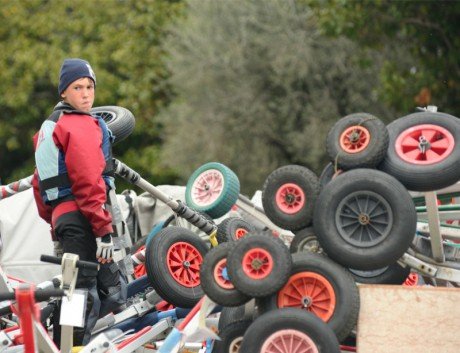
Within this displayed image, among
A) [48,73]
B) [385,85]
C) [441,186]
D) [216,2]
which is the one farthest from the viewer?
[48,73]

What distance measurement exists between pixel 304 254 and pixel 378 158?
0.65 meters

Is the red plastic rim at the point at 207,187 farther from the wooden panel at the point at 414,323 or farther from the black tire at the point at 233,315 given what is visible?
the wooden panel at the point at 414,323

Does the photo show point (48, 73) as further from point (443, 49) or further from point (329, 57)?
point (443, 49)

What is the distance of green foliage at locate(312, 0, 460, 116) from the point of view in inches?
922

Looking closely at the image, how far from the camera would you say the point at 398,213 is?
19.9 ft

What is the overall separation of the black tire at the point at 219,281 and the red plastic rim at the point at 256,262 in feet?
0.42

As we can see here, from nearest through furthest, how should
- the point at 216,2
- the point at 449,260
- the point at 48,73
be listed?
the point at 449,260, the point at 216,2, the point at 48,73

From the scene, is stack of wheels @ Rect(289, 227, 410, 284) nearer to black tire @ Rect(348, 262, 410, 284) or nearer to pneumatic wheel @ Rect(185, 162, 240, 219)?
black tire @ Rect(348, 262, 410, 284)

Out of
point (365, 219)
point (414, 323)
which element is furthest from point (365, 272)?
point (414, 323)

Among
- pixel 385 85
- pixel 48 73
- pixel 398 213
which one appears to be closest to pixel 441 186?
pixel 398 213

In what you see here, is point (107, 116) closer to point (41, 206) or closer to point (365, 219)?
point (41, 206)

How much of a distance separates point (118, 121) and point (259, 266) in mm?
2189

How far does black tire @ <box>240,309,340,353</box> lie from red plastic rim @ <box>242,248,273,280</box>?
20 centimetres

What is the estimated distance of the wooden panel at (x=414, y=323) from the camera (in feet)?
19.1
